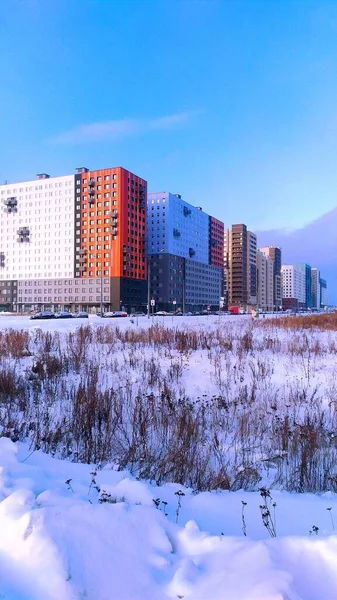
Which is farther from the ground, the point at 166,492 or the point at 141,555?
the point at 141,555

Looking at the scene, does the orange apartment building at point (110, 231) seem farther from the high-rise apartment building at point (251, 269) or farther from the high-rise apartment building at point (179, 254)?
the high-rise apartment building at point (251, 269)

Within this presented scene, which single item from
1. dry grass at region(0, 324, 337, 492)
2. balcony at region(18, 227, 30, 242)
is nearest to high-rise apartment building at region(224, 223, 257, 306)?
balcony at region(18, 227, 30, 242)

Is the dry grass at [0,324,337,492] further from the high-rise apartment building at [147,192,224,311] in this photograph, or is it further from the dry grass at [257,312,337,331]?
the high-rise apartment building at [147,192,224,311]

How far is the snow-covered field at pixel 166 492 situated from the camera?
216 centimetres

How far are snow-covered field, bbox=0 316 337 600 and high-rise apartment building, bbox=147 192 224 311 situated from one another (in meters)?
99.7

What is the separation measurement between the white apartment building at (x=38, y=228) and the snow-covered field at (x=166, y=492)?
99.7m

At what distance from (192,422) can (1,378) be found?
434 cm

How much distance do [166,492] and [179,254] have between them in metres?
126

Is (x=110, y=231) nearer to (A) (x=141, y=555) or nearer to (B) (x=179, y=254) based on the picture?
(B) (x=179, y=254)

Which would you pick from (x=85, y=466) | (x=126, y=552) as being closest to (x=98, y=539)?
(x=126, y=552)

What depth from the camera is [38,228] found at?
108188 mm

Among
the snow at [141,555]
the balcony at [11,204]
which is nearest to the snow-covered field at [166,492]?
the snow at [141,555]

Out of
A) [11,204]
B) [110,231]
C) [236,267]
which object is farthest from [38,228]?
[236,267]

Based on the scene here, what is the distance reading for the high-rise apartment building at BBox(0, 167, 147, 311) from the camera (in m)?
98.8
